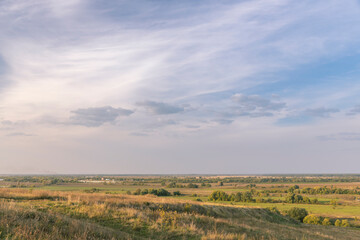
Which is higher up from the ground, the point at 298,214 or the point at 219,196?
the point at 298,214

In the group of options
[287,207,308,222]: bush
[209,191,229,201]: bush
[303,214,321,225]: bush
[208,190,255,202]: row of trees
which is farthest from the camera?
[209,191,229,201]: bush

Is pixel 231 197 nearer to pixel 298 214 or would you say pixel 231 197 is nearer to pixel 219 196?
pixel 219 196

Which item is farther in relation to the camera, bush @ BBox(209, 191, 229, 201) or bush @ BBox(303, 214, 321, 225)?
bush @ BBox(209, 191, 229, 201)

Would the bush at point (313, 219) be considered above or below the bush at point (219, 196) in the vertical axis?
above

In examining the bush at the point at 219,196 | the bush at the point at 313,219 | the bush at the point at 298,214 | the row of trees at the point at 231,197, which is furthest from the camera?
the bush at the point at 219,196

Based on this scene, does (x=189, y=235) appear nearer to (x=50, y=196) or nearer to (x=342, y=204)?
(x=50, y=196)

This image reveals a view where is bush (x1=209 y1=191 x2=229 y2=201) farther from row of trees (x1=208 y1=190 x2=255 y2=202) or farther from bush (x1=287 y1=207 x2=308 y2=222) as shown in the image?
bush (x1=287 y1=207 x2=308 y2=222)

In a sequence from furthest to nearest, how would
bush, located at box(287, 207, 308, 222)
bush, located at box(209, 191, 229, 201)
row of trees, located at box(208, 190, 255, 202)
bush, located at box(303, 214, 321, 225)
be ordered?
bush, located at box(209, 191, 229, 201), row of trees, located at box(208, 190, 255, 202), bush, located at box(287, 207, 308, 222), bush, located at box(303, 214, 321, 225)

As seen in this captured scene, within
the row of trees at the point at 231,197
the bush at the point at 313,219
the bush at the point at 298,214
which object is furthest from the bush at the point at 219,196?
the bush at the point at 313,219

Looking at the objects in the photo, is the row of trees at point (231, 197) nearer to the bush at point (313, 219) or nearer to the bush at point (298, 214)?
the bush at point (298, 214)

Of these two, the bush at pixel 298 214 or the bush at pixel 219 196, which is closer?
the bush at pixel 298 214

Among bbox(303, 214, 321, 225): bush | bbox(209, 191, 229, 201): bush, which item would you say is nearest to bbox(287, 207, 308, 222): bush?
bbox(303, 214, 321, 225): bush

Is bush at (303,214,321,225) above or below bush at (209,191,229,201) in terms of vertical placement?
above

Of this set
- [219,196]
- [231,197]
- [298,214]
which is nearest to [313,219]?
[298,214]
